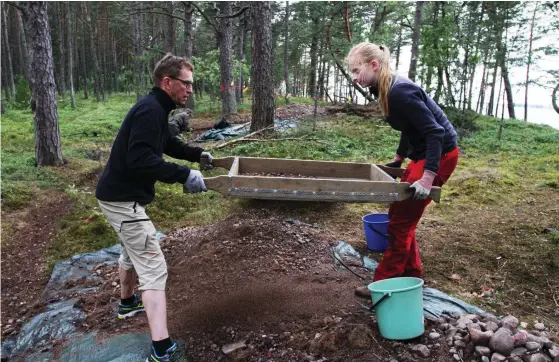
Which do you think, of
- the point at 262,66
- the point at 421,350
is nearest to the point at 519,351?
the point at 421,350

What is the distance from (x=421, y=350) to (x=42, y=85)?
25.1 ft

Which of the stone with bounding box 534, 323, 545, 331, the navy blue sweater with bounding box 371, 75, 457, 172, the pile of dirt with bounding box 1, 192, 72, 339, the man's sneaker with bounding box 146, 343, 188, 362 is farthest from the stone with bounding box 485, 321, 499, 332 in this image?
the pile of dirt with bounding box 1, 192, 72, 339

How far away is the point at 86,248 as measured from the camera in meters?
4.73

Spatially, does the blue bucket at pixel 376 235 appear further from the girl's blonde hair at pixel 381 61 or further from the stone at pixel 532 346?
the stone at pixel 532 346

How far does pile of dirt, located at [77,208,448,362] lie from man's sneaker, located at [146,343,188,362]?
116mm

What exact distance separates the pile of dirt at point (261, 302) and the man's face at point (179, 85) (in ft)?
5.34

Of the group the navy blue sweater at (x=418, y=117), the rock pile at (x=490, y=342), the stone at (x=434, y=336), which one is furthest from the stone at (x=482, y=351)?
the navy blue sweater at (x=418, y=117)

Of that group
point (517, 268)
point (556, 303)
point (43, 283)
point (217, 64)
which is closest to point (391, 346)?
point (556, 303)

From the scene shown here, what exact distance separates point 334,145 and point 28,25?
6223mm

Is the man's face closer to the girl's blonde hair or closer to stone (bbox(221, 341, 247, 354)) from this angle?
the girl's blonde hair

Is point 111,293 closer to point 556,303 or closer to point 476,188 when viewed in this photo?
point 556,303

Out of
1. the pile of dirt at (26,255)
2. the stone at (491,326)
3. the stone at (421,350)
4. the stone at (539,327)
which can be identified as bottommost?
the pile of dirt at (26,255)

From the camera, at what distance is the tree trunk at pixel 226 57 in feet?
44.0

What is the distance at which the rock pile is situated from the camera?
7.65 feet
